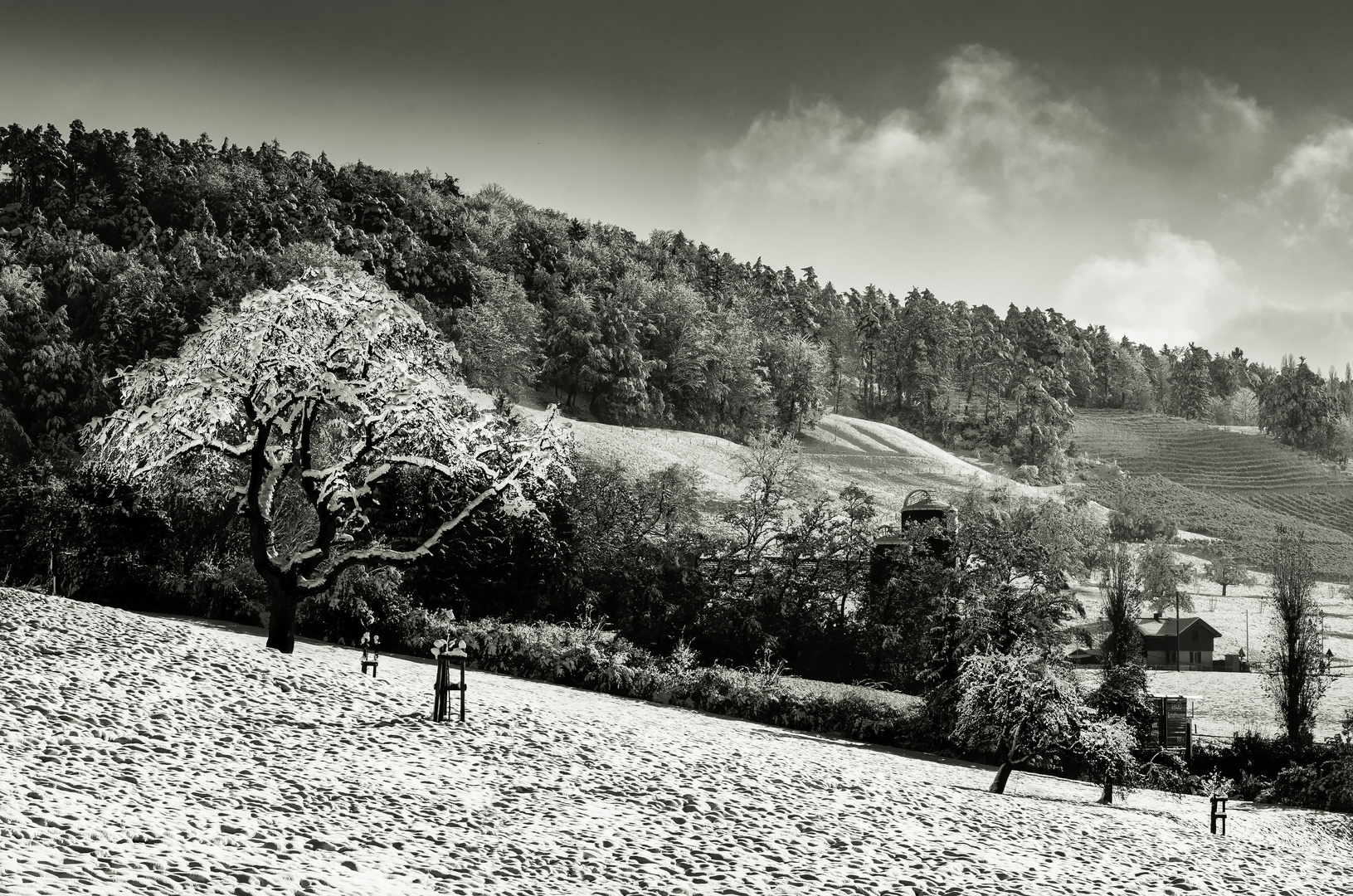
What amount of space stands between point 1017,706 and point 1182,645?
159ft

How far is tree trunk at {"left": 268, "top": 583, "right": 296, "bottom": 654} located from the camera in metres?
19.8

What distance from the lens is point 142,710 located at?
12.9 m

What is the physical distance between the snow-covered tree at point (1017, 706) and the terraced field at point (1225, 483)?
8855 cm

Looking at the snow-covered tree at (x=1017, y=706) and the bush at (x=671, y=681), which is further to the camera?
the bush at (x=671, y=681)

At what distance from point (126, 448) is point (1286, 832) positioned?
2221 centimetres

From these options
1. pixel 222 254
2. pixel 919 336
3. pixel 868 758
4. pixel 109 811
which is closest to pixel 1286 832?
pixel 868 758

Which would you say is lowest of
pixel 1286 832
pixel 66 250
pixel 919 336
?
pixel 1286 832

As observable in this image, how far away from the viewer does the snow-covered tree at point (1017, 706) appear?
20094mm

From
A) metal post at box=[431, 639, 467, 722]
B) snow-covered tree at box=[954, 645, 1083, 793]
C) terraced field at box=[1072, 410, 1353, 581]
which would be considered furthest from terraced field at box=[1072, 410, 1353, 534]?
metal post at box=[431, 639, 467, 722]

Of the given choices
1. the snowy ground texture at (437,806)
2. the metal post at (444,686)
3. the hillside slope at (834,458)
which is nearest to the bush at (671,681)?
the snowy ground texture at (437,806)

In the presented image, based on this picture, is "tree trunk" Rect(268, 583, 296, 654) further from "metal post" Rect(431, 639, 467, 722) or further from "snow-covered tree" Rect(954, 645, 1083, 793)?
"snow-covered tree" Rect(954, 645, 1083, 793)

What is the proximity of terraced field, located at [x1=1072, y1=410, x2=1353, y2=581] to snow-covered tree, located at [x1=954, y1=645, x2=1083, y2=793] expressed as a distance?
88546 millimetres

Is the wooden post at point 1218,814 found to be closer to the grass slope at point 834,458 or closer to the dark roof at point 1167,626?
the grass slope at point 834,458

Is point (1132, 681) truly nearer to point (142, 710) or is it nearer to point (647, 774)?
point (647, 774)
